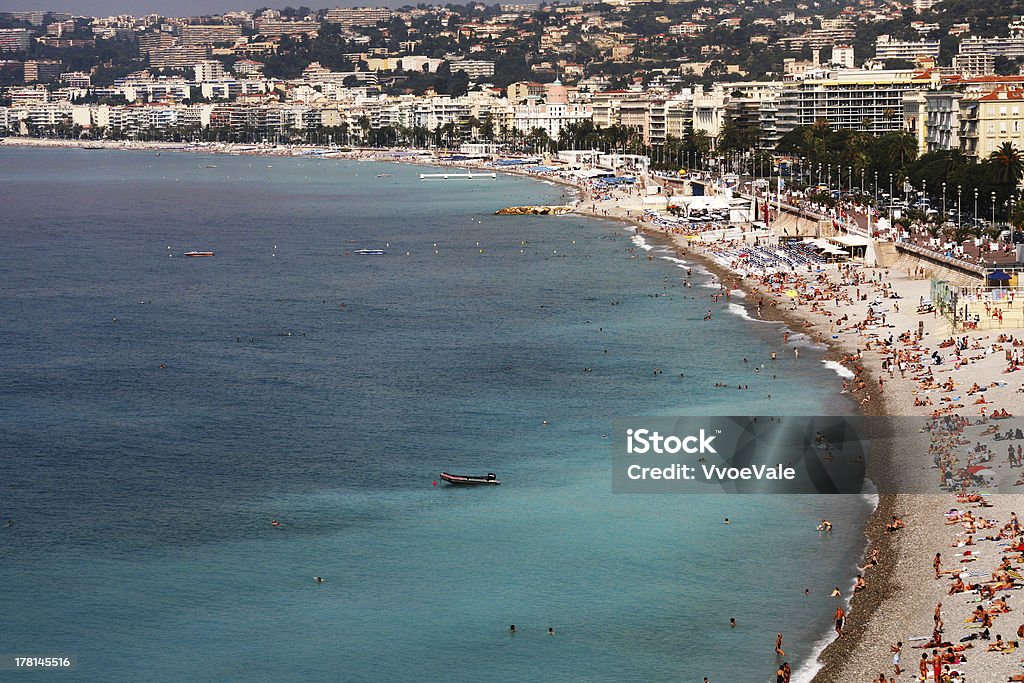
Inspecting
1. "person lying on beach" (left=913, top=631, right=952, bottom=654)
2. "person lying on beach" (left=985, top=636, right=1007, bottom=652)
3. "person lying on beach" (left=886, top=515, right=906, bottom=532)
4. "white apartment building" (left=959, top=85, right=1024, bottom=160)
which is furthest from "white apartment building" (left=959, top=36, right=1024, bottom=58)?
"person lying on beach" (left=985, top=636, right=1007, bottom=652)

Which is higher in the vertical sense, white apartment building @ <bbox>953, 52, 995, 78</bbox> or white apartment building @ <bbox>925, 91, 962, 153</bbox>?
white apartment building @ <bbox>953, 52, 995, 78</bbox>

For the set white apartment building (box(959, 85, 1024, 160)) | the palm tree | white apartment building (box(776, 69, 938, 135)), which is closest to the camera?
the palm tree

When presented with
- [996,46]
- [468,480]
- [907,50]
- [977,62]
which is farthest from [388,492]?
[907,50]

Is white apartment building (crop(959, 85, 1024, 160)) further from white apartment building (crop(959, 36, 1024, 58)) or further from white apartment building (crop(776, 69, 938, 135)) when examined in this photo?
white apartment building (crop(959, 36, 1024, 58))

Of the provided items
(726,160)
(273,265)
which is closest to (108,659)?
(273,265)

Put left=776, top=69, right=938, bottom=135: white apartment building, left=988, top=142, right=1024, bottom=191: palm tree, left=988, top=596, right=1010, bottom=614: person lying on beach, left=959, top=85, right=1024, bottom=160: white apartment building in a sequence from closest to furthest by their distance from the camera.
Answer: left=988, top=596, right=1010, bottom=614: person lying on beach
left=988, top=142, right=1024, bottom=191: palm tree
left=959, top=85, right=1024, bottom=160: white apartment building
left=776, top=69, right=938, bottom=135: white apartment building

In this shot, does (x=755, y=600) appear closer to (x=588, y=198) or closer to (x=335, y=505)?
(x=335, y=505)
